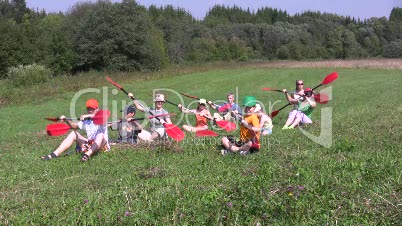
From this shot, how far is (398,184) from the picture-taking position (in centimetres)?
536

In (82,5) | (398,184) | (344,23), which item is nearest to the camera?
(398,184)

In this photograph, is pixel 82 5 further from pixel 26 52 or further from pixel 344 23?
pixel 344 23

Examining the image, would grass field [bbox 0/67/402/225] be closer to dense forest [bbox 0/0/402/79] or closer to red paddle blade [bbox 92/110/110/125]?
red paddle blade [bbox 92/110/110/125]

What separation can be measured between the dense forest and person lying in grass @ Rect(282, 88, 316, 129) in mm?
40312

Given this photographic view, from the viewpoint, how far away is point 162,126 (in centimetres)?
1213

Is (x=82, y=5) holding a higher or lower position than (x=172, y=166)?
higher

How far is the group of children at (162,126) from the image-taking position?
9.76m

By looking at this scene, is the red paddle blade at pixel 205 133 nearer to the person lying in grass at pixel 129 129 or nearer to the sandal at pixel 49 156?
the person lying in grass at pixel 129 129

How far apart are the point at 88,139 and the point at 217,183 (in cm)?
483

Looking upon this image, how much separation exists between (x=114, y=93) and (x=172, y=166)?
24.7m

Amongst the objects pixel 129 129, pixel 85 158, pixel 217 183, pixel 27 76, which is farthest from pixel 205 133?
pixel 27 76

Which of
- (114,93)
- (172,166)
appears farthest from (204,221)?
(114,93)

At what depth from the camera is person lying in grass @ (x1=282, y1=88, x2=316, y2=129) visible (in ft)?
44.8

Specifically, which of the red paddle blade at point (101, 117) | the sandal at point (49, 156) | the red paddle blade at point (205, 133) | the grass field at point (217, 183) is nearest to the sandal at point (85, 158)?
the grass field at point (217, 183)
